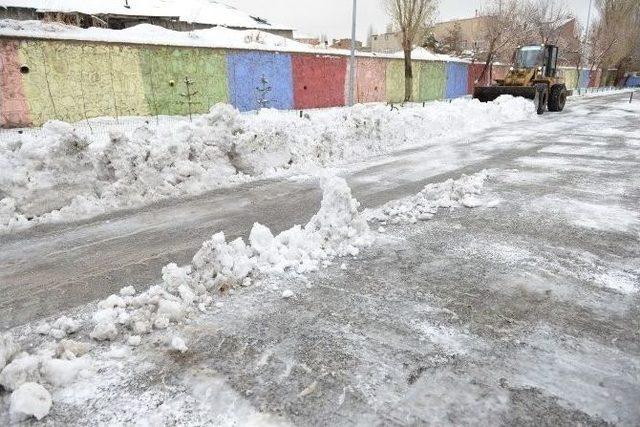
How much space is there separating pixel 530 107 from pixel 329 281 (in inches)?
772

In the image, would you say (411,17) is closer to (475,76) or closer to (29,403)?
(475,76)

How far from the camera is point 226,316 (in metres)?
3.48

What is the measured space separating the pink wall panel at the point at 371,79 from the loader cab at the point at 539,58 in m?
7.08

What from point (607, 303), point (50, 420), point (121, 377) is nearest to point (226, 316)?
point (121, 377)

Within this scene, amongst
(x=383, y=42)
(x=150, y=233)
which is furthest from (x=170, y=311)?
(x=383, y=42)

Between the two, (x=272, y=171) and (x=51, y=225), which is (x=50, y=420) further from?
(x=272, y=171)

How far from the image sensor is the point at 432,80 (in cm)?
3014

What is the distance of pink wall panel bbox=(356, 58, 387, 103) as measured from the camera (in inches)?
939

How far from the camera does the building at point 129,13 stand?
29781 mm

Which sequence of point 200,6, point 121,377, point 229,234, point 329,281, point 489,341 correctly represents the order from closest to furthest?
1. point 121,377
2. point 489,341
3. point 329,281
4. point 229,234
5. point 200,6

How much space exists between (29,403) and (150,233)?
3.20 meters

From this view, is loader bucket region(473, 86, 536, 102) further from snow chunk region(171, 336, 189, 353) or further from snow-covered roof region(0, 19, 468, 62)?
snow chunk region(171, 336, 189, 353)

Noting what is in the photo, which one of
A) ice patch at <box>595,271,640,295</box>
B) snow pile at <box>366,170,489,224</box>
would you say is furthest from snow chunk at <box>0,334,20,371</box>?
ice patch at <box>595,271,640,295</box>

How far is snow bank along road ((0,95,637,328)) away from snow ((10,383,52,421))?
117 centimetres
